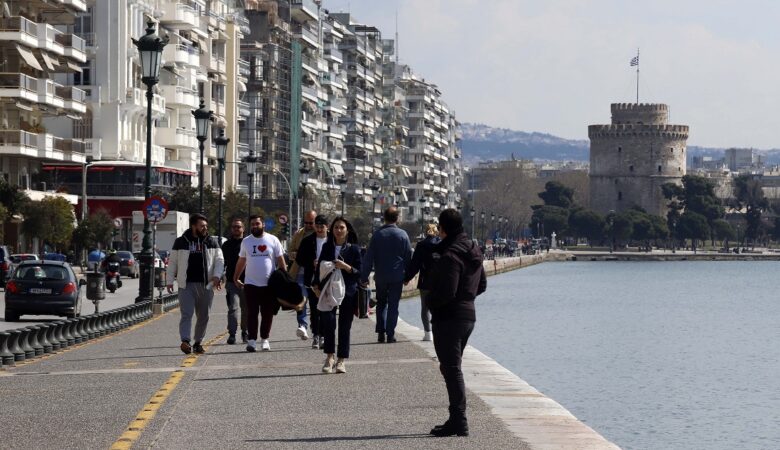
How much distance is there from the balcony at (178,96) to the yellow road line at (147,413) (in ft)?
219

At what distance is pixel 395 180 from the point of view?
17388 cm

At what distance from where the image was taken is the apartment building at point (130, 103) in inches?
3031

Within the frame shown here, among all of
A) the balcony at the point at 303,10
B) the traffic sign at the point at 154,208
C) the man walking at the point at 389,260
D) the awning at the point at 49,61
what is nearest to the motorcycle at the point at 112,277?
the traffic sign at the point at 154,208

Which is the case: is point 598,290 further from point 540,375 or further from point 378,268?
point 378,268

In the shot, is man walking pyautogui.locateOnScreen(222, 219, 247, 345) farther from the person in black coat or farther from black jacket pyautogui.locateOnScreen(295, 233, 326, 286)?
the person in black coat

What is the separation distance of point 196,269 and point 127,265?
45703 mm

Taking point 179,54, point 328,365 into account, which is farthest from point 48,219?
point 328,365

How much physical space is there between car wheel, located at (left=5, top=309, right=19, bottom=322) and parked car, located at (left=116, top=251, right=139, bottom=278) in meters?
32.4

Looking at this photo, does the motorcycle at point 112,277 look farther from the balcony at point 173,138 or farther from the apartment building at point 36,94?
the balcony at point 173,138

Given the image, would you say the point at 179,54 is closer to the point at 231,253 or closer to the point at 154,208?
the point at 154,208

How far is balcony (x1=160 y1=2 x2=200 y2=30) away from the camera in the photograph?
85.5 metres

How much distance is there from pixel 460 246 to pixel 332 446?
1794 millimetres

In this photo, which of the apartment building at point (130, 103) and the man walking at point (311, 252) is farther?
the apartment building at point (130, 103)

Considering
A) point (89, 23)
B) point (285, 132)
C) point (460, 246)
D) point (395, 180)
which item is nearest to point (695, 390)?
point (460, 246)
